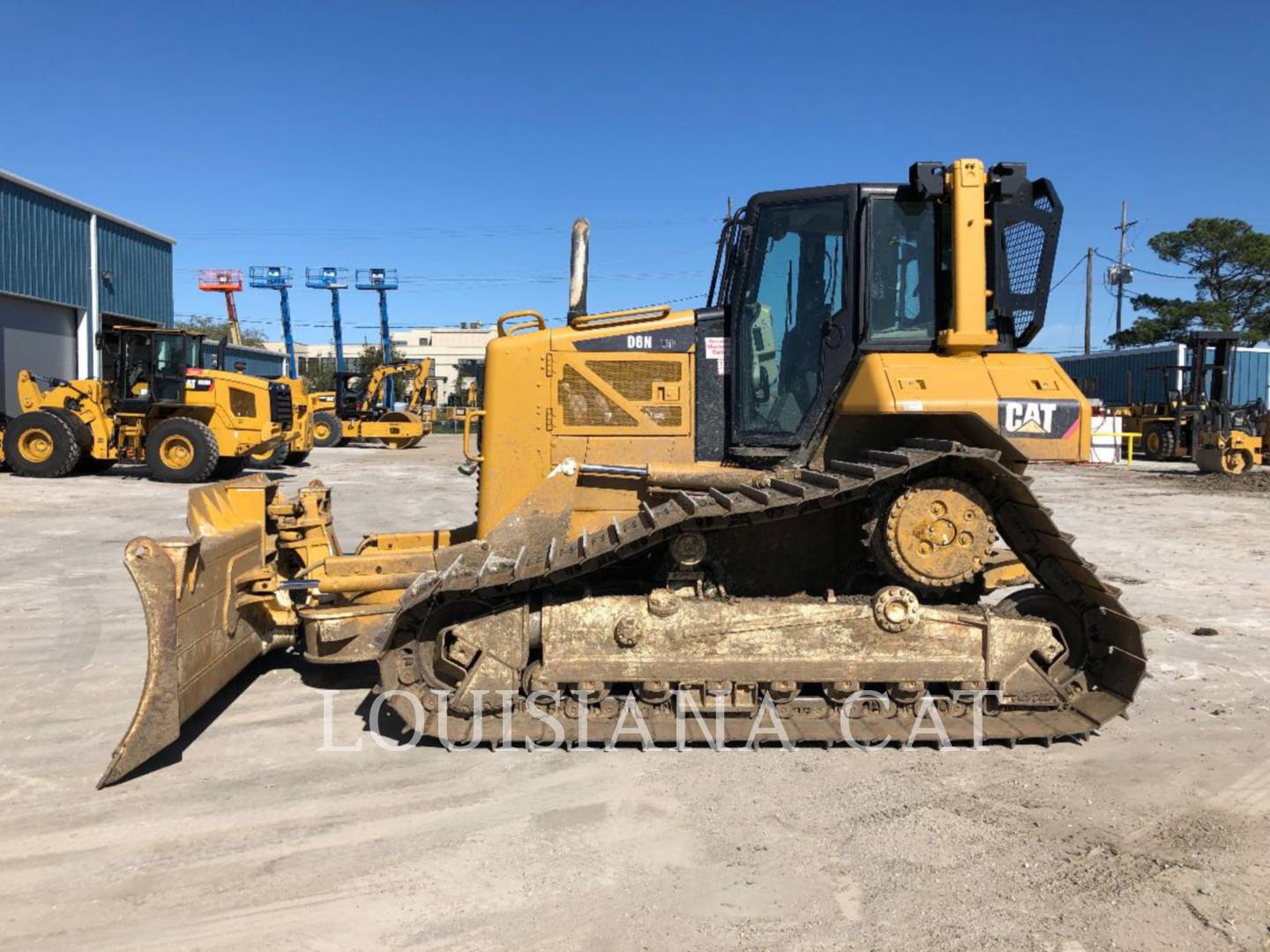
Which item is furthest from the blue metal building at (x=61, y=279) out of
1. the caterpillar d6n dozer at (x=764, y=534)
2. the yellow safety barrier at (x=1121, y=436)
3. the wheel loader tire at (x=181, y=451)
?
the yellow safety barrier at (x=1121, y=436)

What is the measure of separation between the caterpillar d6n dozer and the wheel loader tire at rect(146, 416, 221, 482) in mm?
12869

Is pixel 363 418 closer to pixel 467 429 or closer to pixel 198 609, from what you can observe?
pixel 467 429

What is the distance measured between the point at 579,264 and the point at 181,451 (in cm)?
1450

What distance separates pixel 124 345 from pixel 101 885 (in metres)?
17.0

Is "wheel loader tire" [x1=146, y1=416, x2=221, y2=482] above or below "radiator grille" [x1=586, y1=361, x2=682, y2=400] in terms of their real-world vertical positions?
below

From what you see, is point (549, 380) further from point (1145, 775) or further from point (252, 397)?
point (252, 397)

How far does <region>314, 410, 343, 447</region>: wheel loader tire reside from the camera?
30031 mm

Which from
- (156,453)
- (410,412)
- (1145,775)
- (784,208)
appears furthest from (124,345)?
(1145,775)

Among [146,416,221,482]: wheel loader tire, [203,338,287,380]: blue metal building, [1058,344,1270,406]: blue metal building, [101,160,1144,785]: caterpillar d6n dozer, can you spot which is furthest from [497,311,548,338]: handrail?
[203,338,287,380]: blue metal building

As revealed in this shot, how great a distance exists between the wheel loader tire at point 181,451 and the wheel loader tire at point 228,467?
607 mm

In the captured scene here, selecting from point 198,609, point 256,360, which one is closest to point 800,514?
point 198,609

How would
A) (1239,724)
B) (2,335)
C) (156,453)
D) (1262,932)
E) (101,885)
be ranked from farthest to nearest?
(2,335)
(156,453)
(1239,724)
(101,885)
(1262,932)

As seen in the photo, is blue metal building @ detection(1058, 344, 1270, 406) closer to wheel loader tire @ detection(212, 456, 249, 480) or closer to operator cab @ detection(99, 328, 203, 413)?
wheel loader tire @ detection(212, 456, 249, 480)

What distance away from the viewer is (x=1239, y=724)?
468cm
